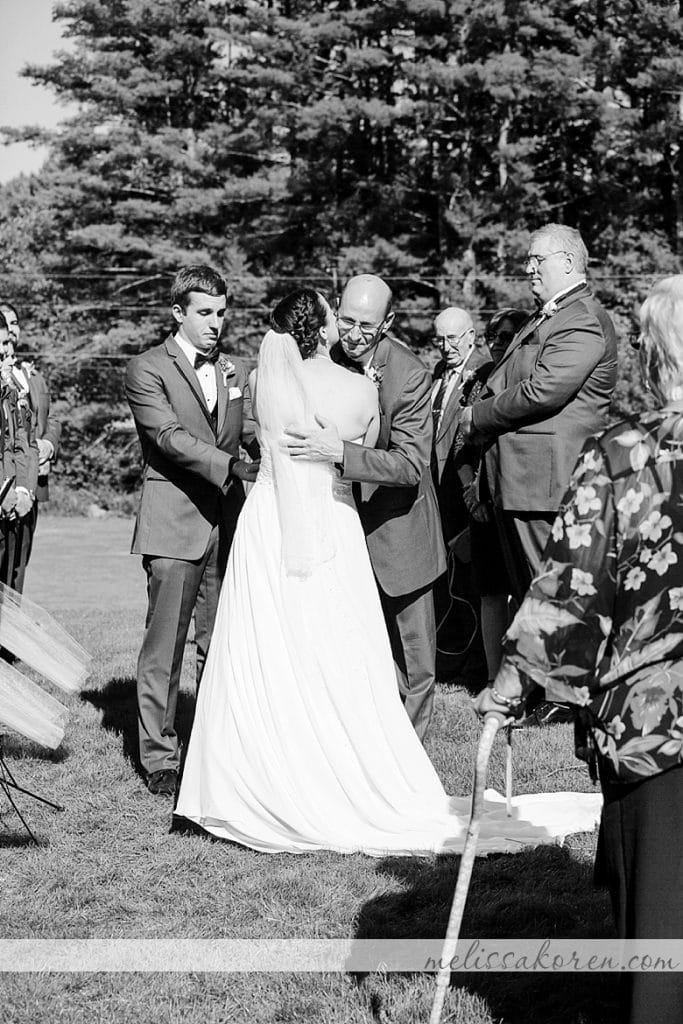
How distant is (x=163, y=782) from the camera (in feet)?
19.5

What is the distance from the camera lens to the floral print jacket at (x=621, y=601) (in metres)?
2.83

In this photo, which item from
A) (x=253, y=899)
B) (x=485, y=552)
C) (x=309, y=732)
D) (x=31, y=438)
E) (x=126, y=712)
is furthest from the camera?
(x=31, y=438)

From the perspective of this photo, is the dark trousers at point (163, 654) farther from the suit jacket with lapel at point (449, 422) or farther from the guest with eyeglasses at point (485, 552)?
the suit jacket with lapel at point (449, 422)

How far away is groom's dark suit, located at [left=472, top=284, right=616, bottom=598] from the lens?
6.12 meters

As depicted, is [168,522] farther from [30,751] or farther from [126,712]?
[126,712]

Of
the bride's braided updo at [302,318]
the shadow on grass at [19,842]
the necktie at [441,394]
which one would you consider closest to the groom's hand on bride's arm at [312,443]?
the bride's braided updo at [302,318]

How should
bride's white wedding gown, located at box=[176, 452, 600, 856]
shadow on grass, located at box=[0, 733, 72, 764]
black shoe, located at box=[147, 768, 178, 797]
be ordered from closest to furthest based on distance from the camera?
bride's white wedding gown, located at box=[176, 452, 600, 856]
black shoe, located at box=[147, 768, 178, 797]
shadow on grass, located at box=[0, 733, 72, 764]

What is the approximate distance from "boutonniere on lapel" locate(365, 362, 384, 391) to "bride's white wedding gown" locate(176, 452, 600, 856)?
910 millimetres

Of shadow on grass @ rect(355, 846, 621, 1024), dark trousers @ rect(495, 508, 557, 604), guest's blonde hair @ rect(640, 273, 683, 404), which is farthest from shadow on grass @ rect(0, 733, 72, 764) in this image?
guest's blonde hair @ rect(640, 273, 683, 404)

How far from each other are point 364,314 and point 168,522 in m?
1.44

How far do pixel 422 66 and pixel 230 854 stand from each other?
26595 millimetres

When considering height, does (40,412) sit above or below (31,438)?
below

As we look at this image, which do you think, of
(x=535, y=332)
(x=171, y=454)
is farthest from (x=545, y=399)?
(x=171, y=454)

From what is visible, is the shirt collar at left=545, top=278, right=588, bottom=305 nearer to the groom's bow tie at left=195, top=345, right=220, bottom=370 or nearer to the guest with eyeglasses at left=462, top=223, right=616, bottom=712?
the guest with eyeglasses at left=462, top=223, right=616, bottom=712
